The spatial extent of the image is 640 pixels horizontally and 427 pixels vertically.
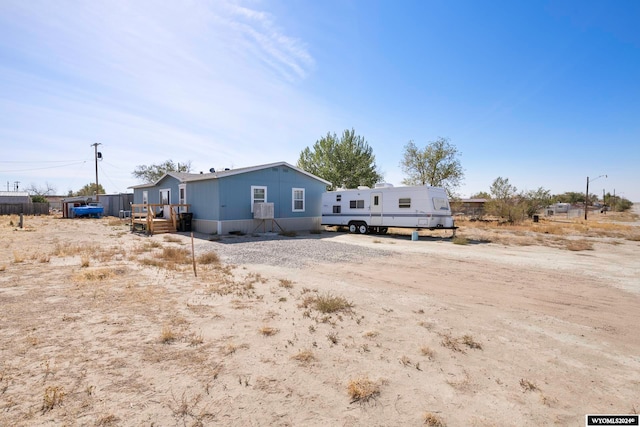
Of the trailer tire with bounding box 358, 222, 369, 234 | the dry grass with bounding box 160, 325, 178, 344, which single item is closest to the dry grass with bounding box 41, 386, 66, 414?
the dry grass with bounding box 160, 325, 178, 344

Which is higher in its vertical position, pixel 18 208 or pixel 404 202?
pixel 404 202

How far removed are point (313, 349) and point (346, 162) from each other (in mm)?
33707

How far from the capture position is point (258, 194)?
62.1 ft

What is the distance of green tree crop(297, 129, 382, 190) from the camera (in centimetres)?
3672

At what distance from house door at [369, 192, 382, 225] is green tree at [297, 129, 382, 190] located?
17.6 m

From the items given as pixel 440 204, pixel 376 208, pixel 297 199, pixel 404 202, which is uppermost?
pixel 297 199

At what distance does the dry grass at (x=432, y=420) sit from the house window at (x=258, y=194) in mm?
16709

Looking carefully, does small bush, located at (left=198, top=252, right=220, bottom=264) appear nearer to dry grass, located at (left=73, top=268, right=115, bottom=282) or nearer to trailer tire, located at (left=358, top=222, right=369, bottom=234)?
dry grass, located at (left=73, top=268, right=115, bottom=282)

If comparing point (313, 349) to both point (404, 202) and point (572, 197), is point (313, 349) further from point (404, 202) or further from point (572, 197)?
point (572, 197)

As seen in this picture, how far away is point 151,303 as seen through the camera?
5914 millimetres

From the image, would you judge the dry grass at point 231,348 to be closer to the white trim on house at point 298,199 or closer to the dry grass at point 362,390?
the dry grass at point 362,390

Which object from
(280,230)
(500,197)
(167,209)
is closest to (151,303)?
(280,230)

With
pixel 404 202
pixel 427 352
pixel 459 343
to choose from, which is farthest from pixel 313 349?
pixel 404 202

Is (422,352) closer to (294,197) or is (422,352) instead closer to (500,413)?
(500,413)
